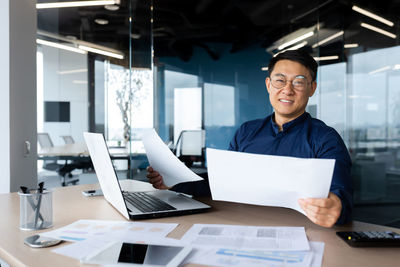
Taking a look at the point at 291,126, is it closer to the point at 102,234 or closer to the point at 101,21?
the point at 102,234

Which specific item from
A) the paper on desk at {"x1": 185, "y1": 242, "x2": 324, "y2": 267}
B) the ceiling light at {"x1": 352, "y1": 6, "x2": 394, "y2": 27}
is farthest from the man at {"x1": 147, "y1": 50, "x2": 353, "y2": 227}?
the ceiling light at {"x1": 352, "y1": 6, "x2": 394, "y2": 27}

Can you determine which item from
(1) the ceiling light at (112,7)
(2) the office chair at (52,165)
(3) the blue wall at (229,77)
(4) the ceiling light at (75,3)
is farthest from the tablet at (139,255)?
(3) the blue wall at (229,77)

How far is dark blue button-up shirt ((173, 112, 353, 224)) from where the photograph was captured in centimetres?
134

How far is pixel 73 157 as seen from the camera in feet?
16.8

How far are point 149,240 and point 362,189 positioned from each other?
4.02m

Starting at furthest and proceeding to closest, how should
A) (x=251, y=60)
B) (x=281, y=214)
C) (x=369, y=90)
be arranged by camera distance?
1. (x=251, y=60)
2. (x=369, y=90)
3. (x=281, y=214)

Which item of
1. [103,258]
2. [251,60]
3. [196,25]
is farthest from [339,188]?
[196,25]

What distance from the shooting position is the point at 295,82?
65.5 inches

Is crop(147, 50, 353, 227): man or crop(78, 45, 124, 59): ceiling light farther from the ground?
crop(78, 45, 124, 59): ceiling light

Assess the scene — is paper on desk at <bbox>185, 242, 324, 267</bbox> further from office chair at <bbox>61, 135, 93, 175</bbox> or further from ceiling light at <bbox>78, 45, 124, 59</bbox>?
ceiling light at <bbox>78, 45, 124, 59</bbox>

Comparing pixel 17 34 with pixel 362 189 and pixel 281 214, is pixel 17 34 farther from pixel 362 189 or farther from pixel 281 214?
pixel 362 189

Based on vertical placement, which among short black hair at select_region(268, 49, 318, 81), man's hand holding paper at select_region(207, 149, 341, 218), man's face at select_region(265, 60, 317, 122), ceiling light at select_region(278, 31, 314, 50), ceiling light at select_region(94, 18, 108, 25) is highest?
ceiling light at select_region(94, 18, 108, 25)

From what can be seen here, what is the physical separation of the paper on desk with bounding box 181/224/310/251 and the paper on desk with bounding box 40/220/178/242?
3.7 inches

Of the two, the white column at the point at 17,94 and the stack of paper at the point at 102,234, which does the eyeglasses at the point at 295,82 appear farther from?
the white column at the point at 17,94
